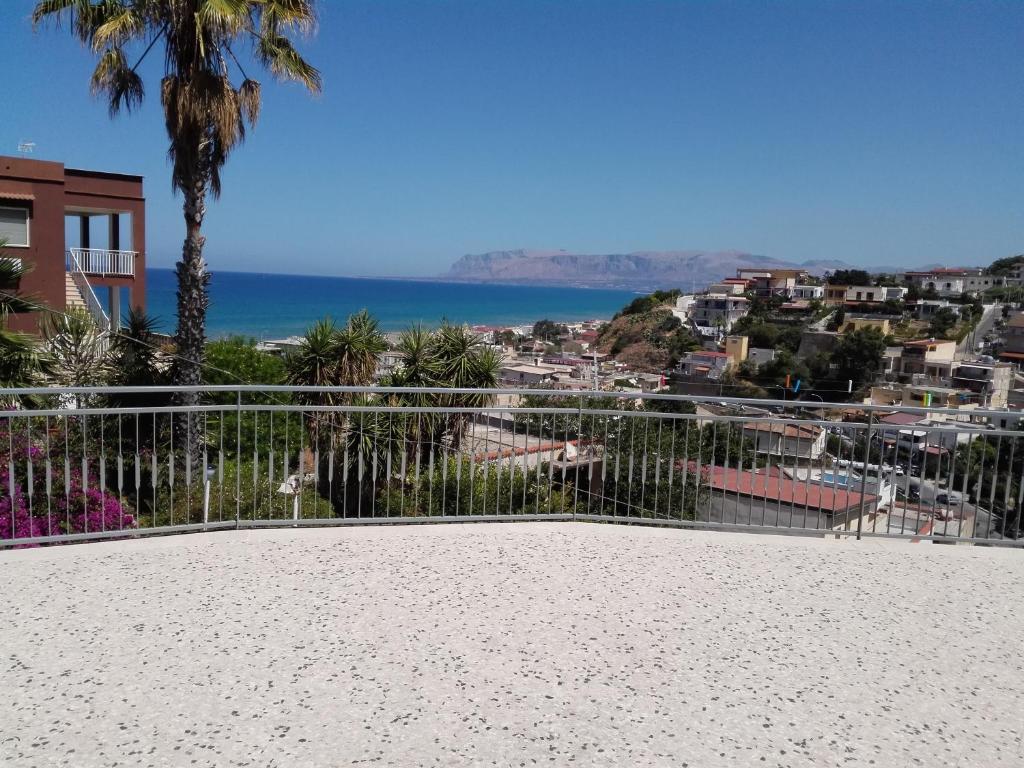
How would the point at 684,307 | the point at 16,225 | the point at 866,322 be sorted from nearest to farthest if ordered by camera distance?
1. the point at 16,225
2. the point at 866,322
3. the point at 684,307

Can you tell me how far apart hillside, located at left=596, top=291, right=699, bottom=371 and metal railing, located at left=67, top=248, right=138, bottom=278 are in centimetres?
4145

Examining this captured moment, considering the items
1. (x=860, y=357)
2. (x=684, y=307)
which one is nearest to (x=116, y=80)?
(x=860, y=357)

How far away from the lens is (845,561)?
5.76 m

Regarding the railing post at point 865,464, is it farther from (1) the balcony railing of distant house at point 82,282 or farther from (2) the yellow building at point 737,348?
(2) the yellow building at point 737,348

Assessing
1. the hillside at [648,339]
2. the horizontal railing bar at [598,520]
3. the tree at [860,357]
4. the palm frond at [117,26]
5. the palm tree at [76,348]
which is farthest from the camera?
the hillside at [648,339]

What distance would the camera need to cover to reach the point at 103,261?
25859 millimetres

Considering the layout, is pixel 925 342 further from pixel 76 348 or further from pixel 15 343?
pixel 15 343

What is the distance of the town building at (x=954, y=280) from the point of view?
109812 mm

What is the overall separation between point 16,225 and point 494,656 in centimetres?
2355

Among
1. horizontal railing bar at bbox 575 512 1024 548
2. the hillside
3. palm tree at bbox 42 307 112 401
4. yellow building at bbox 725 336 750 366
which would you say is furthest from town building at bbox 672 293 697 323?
horizontal railing bar at bbox 575 512 1024 548

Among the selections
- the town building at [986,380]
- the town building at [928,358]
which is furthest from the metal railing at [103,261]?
the town building at [928,358]

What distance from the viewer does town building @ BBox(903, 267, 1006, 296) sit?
10981 cm

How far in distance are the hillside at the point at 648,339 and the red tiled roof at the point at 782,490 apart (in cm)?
5496

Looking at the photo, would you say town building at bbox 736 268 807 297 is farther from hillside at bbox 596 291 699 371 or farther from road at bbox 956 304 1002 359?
road at bbox 956 304 1002 359
